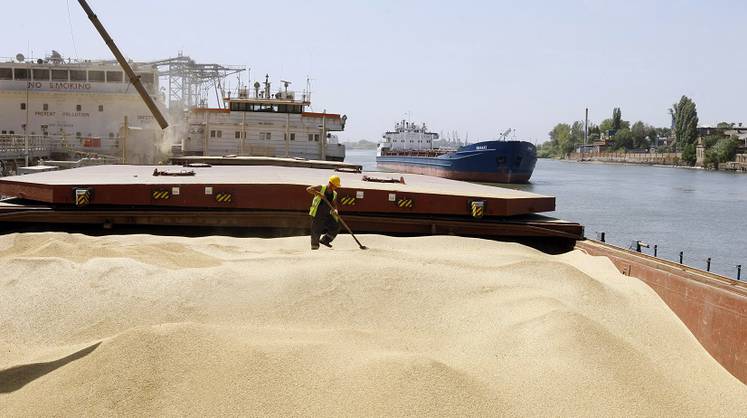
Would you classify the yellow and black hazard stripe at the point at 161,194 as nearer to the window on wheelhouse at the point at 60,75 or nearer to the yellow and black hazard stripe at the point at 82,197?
the yellow and black hazard stripe at the point at 82,197

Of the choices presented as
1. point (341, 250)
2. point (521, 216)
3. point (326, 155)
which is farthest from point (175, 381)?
point (326, 155)

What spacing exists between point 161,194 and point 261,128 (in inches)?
809

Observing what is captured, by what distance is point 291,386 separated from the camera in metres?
4.96

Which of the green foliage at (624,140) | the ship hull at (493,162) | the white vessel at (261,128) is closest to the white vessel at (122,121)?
the white vessel at (261,128)

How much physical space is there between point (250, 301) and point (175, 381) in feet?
6.17

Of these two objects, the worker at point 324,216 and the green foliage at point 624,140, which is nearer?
the worker at point 324,216

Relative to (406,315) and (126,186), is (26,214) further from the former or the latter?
(406,315)

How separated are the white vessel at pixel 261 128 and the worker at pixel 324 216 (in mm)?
21133

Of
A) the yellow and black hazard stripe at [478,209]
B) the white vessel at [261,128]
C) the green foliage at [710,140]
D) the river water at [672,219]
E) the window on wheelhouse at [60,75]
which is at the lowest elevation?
the river water at [672,219]

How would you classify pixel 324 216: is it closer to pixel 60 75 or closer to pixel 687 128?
pixel 60 75

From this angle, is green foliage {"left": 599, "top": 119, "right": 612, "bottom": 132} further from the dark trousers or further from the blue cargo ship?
the dark trousers

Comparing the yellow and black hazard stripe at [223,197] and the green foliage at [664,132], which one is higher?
the green foliage at [664,132]

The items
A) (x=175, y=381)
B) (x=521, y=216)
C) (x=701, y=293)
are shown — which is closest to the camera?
(x=175, y=381)

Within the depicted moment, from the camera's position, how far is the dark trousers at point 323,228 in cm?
922
